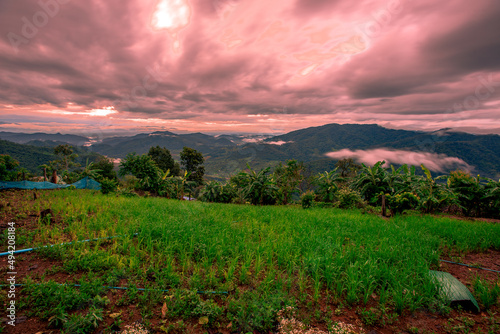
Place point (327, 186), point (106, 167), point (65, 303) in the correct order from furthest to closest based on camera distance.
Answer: point (106, 167) → point (327, 186) → point (65, 303)

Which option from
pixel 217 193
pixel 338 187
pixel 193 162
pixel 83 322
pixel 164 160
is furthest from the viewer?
pixel 164 160

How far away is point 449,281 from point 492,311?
1.72ft

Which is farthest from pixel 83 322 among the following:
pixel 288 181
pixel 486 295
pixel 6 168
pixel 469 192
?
pixel 288 181

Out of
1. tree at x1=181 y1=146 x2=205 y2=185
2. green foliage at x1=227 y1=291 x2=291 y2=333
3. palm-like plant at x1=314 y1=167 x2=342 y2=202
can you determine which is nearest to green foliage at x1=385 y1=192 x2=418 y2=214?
palm-like plant at x1=314 y1=167 x2=342 y2=202

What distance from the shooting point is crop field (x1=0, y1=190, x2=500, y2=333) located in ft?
8.64

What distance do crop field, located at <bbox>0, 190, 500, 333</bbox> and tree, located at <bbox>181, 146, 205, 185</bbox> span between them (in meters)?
36.9

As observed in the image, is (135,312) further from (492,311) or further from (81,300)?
(492,311)

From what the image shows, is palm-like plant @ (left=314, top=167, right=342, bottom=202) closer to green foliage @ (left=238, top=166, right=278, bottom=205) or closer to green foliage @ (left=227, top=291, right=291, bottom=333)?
green foliage @ (left=238, top=166, right=278, bottom=205)

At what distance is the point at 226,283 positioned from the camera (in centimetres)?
330

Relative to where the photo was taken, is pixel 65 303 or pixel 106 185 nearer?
pixel 65 303

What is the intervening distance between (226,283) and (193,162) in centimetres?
4074

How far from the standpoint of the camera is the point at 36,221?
5285mm

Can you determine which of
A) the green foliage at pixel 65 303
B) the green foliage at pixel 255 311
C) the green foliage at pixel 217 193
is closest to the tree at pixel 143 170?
the green foliage at pixel 217 193

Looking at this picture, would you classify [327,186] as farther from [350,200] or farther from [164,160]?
[164,160]
